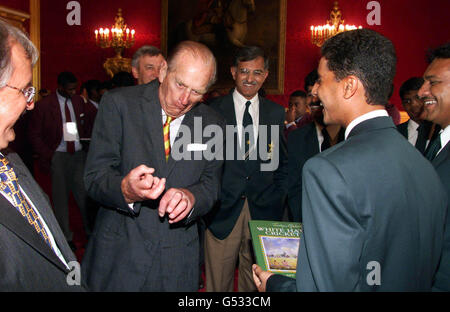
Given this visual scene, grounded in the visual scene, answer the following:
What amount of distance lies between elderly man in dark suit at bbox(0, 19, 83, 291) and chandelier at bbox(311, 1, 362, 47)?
8.04 meters

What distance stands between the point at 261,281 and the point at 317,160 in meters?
0.61

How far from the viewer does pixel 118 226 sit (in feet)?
6.05

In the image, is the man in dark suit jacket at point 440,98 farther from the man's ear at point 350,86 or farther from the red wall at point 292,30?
the red wall at point 292,30

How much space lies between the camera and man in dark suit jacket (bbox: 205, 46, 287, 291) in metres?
2.95

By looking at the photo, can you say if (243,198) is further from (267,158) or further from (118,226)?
(118,226)

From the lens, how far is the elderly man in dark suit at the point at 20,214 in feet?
3.78

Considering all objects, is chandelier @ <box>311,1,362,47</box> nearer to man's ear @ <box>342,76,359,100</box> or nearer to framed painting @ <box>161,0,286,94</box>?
framed painting @ <box>161,0,286,94</box>

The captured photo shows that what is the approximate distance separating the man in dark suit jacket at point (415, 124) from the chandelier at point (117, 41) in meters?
7.12

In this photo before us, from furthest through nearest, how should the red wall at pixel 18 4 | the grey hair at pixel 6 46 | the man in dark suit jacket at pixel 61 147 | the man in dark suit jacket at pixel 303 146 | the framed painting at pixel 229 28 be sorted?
the framed painting at pixel 229 28 → the red wall at pixel 18 4 → the man in dark suit jacket at pixel 61 147 → the man in dark suit jacket at pixel 303 146 → the grey hair at pixel 6 46

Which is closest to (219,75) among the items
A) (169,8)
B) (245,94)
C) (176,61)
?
(169,8)

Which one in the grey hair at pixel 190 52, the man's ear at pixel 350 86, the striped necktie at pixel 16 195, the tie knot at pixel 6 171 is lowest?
the striped necktie at pixel 16 195

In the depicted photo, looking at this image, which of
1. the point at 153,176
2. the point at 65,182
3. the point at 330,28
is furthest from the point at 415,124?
the point at 330,28

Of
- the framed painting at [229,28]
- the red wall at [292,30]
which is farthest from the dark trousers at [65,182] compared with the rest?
the framed painting at [229,28]

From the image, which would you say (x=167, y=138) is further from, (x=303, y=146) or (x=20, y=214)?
(x=303, y=146)
